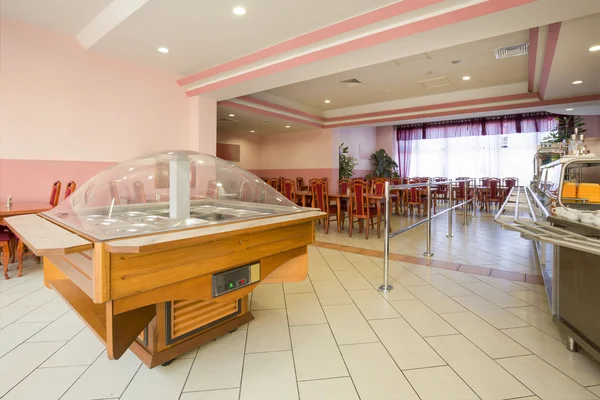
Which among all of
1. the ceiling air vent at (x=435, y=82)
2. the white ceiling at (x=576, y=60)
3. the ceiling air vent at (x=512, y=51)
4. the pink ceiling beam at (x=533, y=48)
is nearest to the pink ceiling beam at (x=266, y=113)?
the ceiling air vent at (x=435, y=82)

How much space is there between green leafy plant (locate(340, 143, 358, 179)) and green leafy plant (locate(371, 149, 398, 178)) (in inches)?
47.6

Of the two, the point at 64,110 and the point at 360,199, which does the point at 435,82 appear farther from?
the point at 64,110

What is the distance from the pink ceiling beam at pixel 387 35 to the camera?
2781 millimetres

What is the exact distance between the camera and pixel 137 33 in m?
3.86

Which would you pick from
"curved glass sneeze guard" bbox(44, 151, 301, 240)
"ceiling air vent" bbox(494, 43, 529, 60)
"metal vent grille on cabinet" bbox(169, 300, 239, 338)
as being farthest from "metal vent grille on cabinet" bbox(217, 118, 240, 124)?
"metal vent grille on cabinet" bbox(169, 300, 239, 338)

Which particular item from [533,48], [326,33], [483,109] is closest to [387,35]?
[326,33]

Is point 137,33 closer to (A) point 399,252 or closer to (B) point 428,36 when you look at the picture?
(B) point 428,36

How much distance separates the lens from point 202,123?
5.59 metres

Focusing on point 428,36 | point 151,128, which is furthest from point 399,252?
point 151,128

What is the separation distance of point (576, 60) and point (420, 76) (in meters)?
2.53

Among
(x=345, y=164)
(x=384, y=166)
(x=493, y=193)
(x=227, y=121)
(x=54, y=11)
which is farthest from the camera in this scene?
(x=384, y=166)

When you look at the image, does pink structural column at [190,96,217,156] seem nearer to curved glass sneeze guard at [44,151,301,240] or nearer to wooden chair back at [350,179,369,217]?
wooden chair back at [350,179,369,217]

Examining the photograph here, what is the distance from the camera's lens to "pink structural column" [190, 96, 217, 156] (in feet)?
18.2

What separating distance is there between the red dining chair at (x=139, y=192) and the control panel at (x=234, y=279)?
A: 3.16 ft
